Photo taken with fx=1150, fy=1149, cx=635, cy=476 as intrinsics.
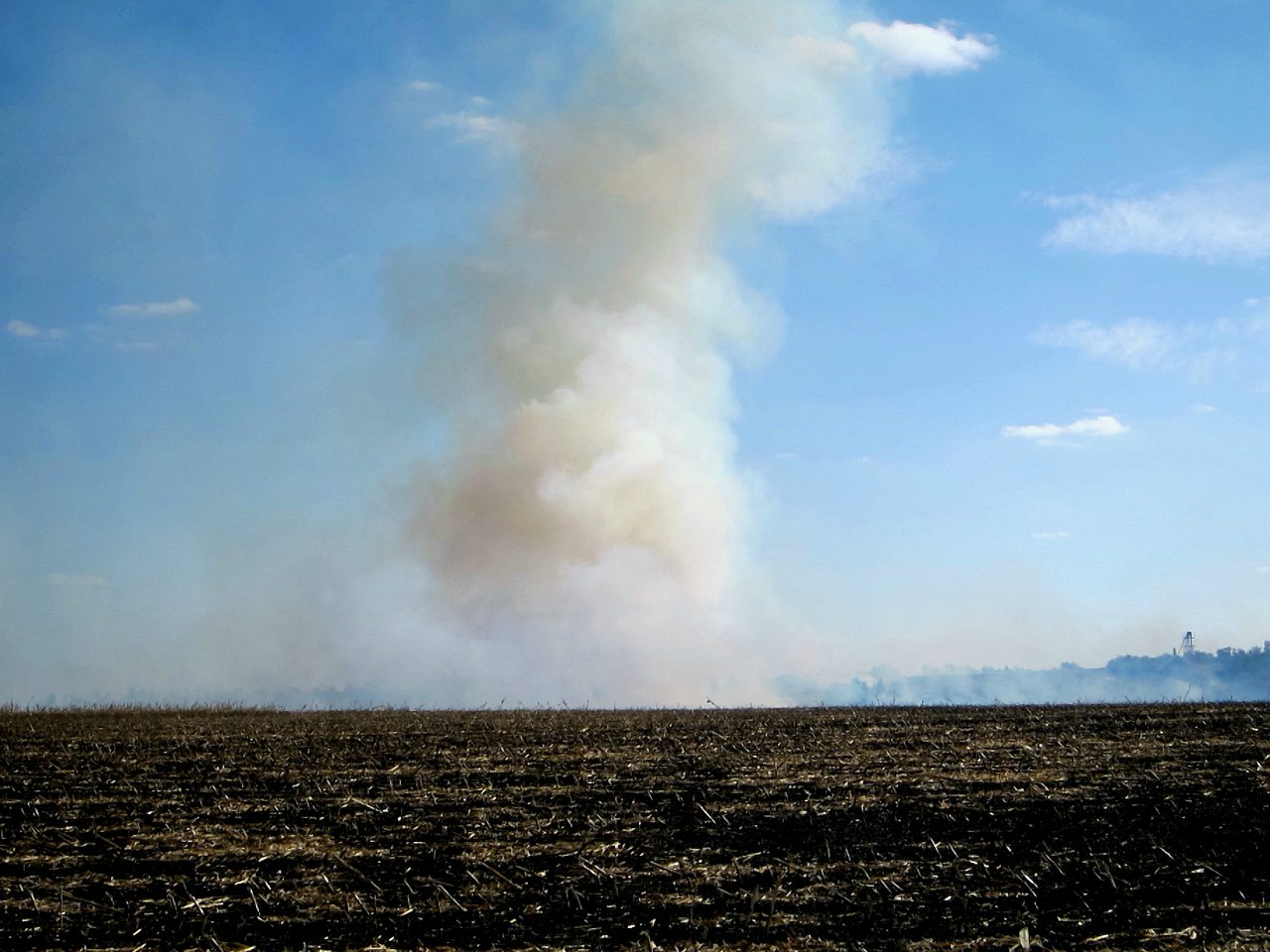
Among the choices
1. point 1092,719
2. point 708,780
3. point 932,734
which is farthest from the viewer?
point 1092,719

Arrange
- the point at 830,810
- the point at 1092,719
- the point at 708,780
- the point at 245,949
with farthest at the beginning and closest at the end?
1. the point at 1092,719
2. the point at 708,780
3. the point at 830,810
4. the point at 245,949

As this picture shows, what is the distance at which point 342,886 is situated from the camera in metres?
13.8

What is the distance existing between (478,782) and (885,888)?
7718mm

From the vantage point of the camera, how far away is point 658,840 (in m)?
15.2

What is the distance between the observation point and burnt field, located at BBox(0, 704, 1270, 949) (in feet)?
41.0

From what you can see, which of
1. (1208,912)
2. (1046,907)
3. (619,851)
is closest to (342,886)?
(619,851)

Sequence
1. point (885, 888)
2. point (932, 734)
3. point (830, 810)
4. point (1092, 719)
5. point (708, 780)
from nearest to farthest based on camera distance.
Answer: point (885, 888) < point (830, 810) < point (708, 780) < point (932, 734) < point (1092, 719)

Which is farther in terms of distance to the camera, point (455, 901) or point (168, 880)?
point (168, 880)

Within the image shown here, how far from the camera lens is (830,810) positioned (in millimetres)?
16188

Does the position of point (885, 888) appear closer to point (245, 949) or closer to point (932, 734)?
point (245, 949)

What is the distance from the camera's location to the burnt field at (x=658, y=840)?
12.5 meters

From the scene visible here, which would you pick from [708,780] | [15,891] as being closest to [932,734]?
[708,780]

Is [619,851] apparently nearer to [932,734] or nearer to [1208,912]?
[1208,912]

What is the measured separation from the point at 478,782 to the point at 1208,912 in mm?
10728
